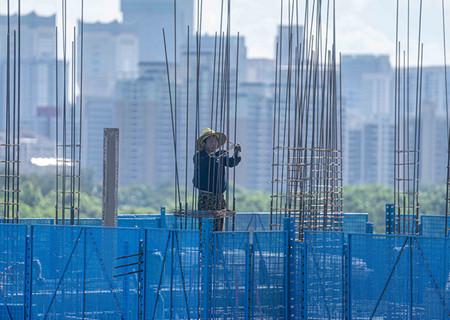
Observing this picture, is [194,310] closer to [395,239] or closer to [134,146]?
[395,239]

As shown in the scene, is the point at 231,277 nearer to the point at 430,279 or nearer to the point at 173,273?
the point at 173,273

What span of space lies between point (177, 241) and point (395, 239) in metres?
2.28

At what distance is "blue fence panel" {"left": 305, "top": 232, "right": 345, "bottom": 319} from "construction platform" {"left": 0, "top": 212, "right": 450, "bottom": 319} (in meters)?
0.01

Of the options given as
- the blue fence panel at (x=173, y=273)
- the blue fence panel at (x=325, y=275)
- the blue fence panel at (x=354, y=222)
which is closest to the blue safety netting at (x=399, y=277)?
the blue fence panel at (x=325, y=275)

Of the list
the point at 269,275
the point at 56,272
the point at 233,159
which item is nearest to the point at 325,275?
the point at 269,275

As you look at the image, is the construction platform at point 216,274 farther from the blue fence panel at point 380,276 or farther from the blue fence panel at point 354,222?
the blue fence panel at point 354,222

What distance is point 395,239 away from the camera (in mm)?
13352

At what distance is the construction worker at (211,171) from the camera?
16062 millimetres

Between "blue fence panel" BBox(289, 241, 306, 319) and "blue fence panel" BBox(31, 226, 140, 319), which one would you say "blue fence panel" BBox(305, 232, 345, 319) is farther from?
"blue fence panel" BBox(31, 226, 140, 319)

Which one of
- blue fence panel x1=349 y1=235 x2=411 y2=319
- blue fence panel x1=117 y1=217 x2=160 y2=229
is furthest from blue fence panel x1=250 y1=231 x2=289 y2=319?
blue fence panel x1=117 y1=217 x2=160 y2=229

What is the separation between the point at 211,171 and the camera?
16172mm

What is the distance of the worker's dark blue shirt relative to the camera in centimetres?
1597

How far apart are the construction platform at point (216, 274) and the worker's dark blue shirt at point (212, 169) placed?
1.84 metres

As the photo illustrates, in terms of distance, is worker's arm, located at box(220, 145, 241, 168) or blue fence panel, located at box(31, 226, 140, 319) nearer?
blue fence panel, located at box(31, 226, 140, 319)
